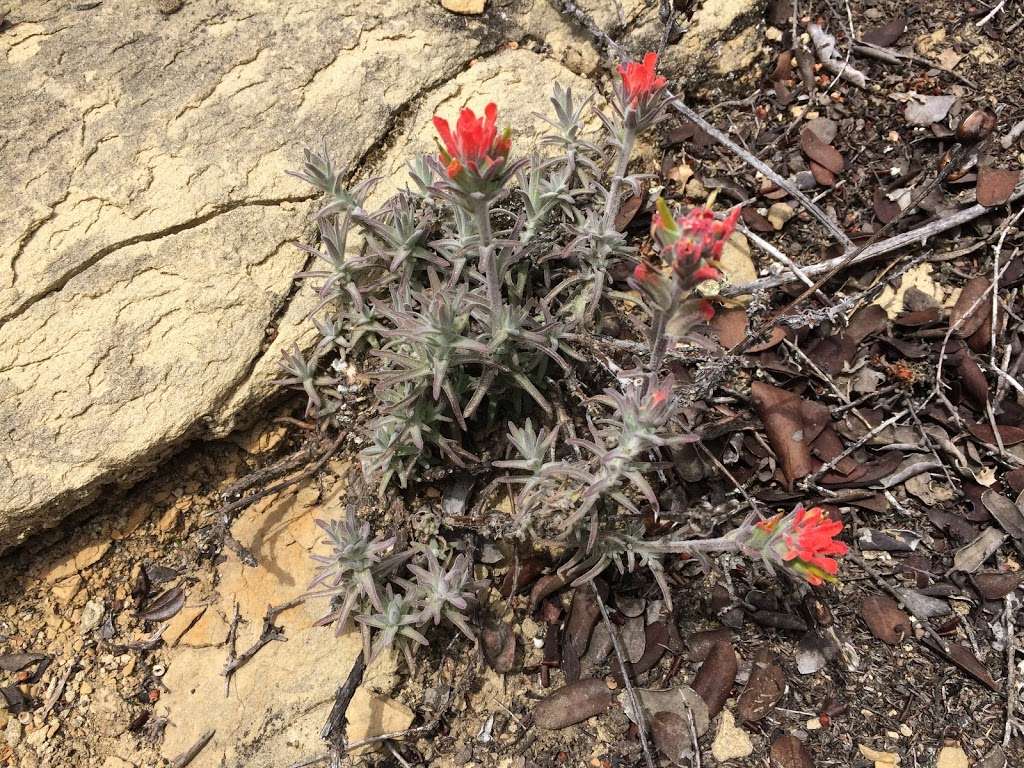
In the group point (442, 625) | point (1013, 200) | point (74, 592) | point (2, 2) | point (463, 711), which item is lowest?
point (463, 711)

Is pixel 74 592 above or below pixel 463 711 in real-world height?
above

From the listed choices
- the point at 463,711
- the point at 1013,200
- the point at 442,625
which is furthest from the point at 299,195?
the point at 1013,200

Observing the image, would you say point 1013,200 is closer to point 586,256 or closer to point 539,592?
point 586,256

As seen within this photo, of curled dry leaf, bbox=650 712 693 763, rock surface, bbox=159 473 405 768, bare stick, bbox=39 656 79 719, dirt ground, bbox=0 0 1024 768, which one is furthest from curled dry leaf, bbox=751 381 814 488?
bare stick, bbox=39 656 79 719

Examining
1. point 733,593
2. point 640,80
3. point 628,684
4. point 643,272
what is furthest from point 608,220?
point 628,684

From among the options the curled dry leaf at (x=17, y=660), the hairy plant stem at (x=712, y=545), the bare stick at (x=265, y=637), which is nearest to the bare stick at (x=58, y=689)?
the curled dry leaf at (x=17, y=660)

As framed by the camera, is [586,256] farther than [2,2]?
No

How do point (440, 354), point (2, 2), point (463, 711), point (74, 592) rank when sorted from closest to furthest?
point (440, 354) → point (463, 711) → point (74, 592) → point (2, 2)
